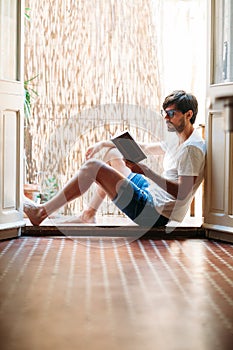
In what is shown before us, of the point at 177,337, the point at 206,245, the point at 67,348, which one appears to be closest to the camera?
the point at 67,348

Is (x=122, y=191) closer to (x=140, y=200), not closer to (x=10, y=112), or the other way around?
(x=140, y=200)

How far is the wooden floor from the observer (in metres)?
1.95

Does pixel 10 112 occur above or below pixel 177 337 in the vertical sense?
above

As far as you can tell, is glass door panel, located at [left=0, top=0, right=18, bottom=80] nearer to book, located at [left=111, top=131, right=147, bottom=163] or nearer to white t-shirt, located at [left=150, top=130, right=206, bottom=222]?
book, located at [left=111, top=131, right=147, bottom=163]

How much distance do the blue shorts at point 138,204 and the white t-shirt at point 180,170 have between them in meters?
0.05

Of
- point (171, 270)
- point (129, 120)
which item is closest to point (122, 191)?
point (171, 270)

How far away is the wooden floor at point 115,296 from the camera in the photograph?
6.38 ft

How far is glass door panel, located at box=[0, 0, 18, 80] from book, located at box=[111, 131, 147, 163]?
81 centimetres

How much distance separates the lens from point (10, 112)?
419cm

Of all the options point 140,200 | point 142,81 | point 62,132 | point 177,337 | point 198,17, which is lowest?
point 177,337

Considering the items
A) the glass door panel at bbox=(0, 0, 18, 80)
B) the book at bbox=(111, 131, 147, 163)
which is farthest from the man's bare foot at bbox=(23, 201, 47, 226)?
the glass door panel at bbox=(0, 0, 18, 80)

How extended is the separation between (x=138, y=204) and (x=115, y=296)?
1694mm

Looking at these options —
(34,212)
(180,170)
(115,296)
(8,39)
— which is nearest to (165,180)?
(180,170)

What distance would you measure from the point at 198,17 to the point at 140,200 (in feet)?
7.08
